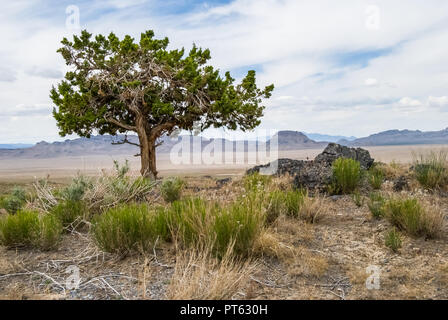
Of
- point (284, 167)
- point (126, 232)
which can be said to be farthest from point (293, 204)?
point (284, 167)

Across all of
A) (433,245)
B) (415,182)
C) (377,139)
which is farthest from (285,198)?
(377,139)

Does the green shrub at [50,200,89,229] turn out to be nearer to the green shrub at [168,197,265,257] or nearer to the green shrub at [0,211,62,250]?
the green shrub at [0,211,62,250]

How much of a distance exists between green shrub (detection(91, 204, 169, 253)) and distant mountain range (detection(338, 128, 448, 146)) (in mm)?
142892

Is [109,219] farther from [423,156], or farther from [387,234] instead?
[423,156]

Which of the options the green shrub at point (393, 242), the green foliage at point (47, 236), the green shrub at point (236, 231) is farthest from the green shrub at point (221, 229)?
the green foliage at point (47, 236)

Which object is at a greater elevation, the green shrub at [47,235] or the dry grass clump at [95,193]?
the dry grass clump at [95,193]

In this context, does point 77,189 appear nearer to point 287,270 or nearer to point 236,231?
point 236,231

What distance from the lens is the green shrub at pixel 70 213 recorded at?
6247 millimetres

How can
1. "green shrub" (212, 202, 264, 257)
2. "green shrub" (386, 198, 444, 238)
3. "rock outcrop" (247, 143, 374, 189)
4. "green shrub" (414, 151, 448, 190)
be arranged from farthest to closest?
1. "rock outcrop" (247, 143, 374, 189)
2. "green shrub" (414, 151, 448, 190)
3. "green shrub" (386, 198, 444, 238)
4. "green shrub" (212, 202, 264, 257)

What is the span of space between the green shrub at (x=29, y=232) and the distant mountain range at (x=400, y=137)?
143002 mm

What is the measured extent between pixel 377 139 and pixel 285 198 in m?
163

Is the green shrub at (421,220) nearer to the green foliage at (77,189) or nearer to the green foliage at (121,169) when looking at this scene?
the green foliage at (77,189)

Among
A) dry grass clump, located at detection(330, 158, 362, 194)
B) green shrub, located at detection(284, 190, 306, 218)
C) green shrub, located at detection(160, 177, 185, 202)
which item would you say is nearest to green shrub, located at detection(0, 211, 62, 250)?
green shrub, located at detection(284, 190, 306, 218)

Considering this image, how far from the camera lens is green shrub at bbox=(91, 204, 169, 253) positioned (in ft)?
15.1
